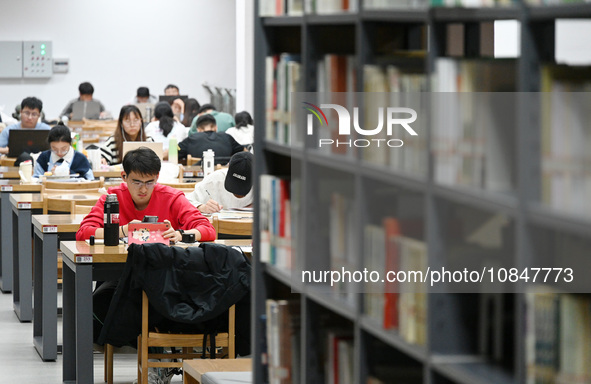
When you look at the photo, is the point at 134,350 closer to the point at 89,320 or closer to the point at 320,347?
the point at 89,320

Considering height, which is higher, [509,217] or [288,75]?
[288,75]

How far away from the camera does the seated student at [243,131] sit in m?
10.1

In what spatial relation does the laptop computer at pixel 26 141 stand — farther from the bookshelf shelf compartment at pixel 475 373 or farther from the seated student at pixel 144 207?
the bookshelf shelf compartment at pixel 475 373

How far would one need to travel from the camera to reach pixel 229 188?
5.56 metres

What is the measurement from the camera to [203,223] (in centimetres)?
484

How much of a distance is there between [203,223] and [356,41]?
2.87 m

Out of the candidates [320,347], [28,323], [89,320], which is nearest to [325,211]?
[320,347]

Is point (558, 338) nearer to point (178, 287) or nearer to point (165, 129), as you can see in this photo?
point (178, 287)

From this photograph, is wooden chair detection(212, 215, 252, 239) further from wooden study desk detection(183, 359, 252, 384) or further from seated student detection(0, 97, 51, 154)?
seated student detection(0, 97, 51, 154)

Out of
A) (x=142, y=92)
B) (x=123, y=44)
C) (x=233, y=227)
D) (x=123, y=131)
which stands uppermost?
(x=123, y=44)

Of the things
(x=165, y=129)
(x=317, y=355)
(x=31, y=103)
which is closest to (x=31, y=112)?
(x=31, y=103)

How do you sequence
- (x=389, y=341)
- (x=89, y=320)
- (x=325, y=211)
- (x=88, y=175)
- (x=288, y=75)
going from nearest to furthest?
(x=389, y=341) < (x=325, y=211) < (x=288, y=75) < (x=89, y=320) < (x=88, y=175)

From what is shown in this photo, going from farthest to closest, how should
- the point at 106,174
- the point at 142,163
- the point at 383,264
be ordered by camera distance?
the point at 106,174
the point at 142,163
the point at 383,264

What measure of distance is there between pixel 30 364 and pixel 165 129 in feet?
17.5
